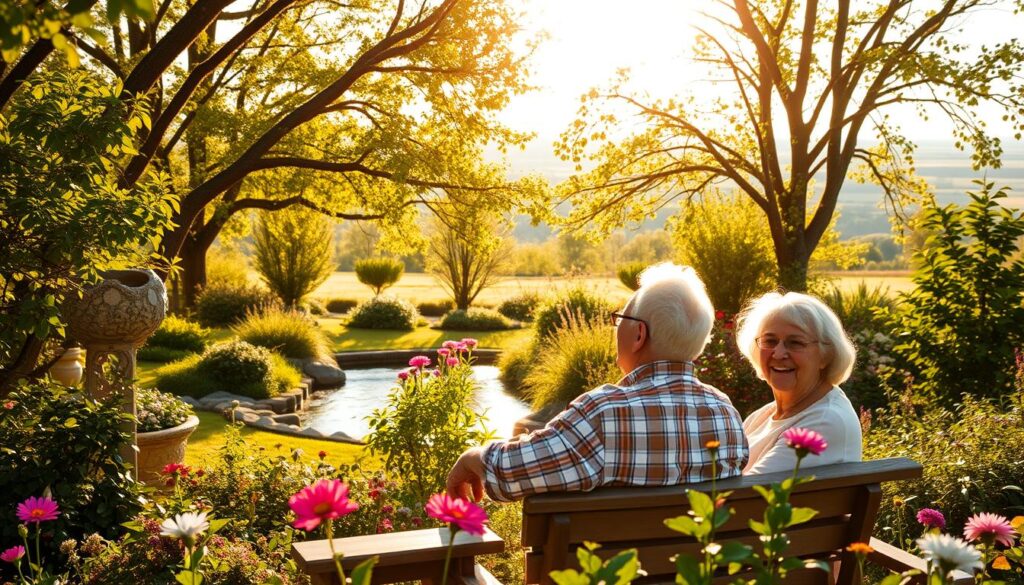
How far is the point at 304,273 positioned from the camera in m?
22.2

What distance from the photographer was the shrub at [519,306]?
22656 mm

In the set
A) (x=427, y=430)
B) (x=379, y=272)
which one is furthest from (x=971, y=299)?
(x=379, y=272)

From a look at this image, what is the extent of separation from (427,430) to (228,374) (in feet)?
24.0

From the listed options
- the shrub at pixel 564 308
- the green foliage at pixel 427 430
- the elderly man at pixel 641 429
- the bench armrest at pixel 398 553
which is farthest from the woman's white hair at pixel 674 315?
the shrub at pixel 564 308

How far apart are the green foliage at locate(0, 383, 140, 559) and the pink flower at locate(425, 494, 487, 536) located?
284 centimetres

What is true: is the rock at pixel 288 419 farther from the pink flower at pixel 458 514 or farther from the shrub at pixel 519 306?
the shrub at pixel 519 306

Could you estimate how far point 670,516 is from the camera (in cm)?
207

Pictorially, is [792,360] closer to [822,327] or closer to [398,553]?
[822,327]

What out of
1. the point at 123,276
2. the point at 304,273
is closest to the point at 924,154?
the point at 304,273

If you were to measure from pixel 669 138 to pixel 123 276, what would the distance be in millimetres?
9427

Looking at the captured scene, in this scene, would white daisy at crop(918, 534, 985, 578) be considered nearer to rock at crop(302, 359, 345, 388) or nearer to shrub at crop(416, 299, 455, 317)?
rock at crop(302, 359, 345, 388)

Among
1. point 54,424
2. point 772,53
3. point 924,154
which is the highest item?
point 924,154

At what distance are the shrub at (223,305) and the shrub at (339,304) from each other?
714cm

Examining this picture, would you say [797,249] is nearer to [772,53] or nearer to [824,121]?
[824,121]
